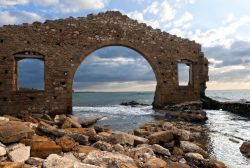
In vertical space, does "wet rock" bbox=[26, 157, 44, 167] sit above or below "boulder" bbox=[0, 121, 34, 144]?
below

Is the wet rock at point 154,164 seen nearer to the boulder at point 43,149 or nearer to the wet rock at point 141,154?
the wet rock at point 141,154

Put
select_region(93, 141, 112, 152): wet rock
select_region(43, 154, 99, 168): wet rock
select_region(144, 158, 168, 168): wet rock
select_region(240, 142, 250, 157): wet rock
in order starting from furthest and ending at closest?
select_region(240, 142, 250, 157): wet rock → select_region(93, 141, 112, 152): wet rock → select_region(144, 158, 168, 168): wet rock → select_region(43, 154, 99, 168): wet rock

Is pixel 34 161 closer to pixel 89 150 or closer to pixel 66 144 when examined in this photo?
pixel 66 144

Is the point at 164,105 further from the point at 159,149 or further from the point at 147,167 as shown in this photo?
the point at 147,167

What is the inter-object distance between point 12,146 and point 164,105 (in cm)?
1216

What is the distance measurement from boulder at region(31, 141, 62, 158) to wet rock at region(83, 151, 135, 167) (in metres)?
0.59

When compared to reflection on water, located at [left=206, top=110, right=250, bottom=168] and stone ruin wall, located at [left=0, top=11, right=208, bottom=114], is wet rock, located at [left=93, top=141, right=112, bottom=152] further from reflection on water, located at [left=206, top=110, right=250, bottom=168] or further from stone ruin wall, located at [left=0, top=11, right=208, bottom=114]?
stone ruin wall, located at [left=0, top=11, right=208, bottom=114]

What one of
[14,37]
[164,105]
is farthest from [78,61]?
[164,105]

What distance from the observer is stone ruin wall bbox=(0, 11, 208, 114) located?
44.7 ft

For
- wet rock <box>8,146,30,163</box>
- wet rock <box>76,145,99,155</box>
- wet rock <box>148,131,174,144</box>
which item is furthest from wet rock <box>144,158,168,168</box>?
wet rock <box>8,146,30,163</box>

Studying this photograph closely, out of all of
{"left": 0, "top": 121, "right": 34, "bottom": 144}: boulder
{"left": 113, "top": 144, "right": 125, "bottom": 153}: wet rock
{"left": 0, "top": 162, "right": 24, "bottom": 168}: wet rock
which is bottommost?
{"left": 113, "top": 144, "right": 125, "bottom": 153}: wet rock

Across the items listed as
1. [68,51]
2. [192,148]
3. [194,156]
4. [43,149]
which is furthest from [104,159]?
[68,51]

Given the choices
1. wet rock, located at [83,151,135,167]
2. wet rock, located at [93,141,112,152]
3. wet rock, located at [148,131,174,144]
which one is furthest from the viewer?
wet rock, located at [148,131,174,144]

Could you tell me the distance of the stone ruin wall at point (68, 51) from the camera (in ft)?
44.7
